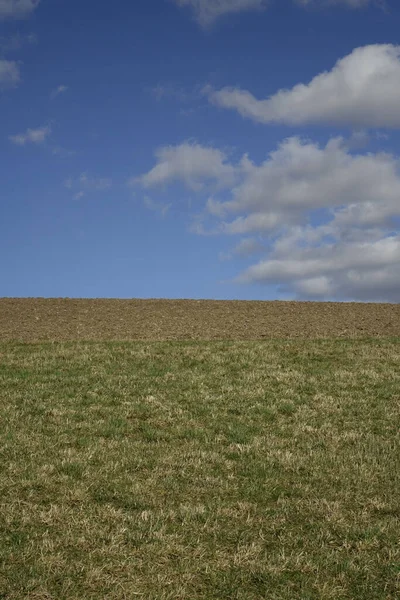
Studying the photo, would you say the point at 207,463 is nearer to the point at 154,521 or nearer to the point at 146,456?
the point at 146,456

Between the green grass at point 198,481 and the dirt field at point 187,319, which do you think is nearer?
the green grass at point 198,481

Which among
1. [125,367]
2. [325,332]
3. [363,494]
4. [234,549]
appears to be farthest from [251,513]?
[325,332]

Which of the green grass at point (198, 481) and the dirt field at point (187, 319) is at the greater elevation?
the dirt field at point (187, 319)

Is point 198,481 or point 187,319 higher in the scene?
point 187,319

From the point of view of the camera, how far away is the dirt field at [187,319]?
34656mm

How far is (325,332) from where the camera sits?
3575 centimetres

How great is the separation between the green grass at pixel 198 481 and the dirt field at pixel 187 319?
31.0 feet

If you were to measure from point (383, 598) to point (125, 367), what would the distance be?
16.7 metres

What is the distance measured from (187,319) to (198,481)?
2977 cm

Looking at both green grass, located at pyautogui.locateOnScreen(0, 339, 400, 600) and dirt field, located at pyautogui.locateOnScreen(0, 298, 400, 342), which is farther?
dirt field, located at pyautogui.locateOnScreen(0, 298, 400, 342)

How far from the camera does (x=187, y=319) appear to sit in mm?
42688

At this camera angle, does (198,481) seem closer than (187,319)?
Yes

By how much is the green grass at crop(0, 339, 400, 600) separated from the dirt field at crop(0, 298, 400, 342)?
31.0 feet

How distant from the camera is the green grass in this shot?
911 cm
